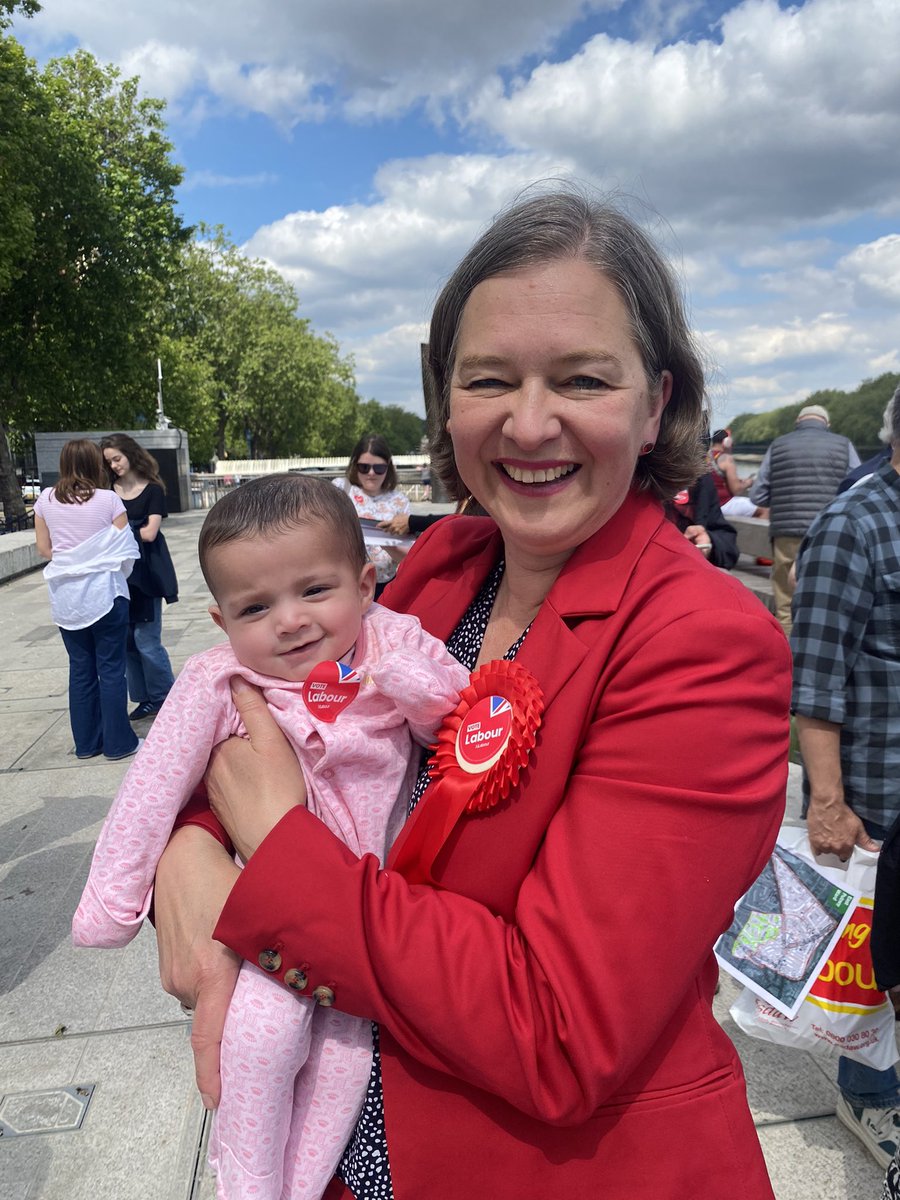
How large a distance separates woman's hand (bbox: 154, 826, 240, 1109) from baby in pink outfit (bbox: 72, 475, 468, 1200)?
34 mm

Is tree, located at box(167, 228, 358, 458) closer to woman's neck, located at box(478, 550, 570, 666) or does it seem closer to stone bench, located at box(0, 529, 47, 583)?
stone bench, located at box(0, 529, 47, 583)

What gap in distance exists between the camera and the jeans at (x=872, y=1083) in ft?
8.45

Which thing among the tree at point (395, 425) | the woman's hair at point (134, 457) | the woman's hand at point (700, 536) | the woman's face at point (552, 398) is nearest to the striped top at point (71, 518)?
the woman's hair at point (134, 457)

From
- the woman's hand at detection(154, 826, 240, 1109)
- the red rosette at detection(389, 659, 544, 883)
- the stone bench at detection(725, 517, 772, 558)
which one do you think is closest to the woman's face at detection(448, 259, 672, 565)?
the red rosette at detection(389, 659, 544, 883)

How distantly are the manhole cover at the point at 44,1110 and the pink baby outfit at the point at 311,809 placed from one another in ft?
5.85

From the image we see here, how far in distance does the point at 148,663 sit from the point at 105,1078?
446 centimetres

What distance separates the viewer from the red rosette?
3.84ft

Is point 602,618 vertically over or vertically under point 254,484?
under

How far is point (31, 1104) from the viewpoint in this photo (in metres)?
2.84

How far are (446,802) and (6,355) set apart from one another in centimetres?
2657

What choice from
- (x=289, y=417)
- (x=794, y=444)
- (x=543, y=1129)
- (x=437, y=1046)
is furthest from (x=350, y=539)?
(x=289, y=417)

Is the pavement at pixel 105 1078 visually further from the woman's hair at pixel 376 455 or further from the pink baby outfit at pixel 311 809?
the woman's hair at pixel 376 455

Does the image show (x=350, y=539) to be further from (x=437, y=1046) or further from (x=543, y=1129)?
(x=543, y=1129)

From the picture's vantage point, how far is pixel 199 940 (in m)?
1.30
